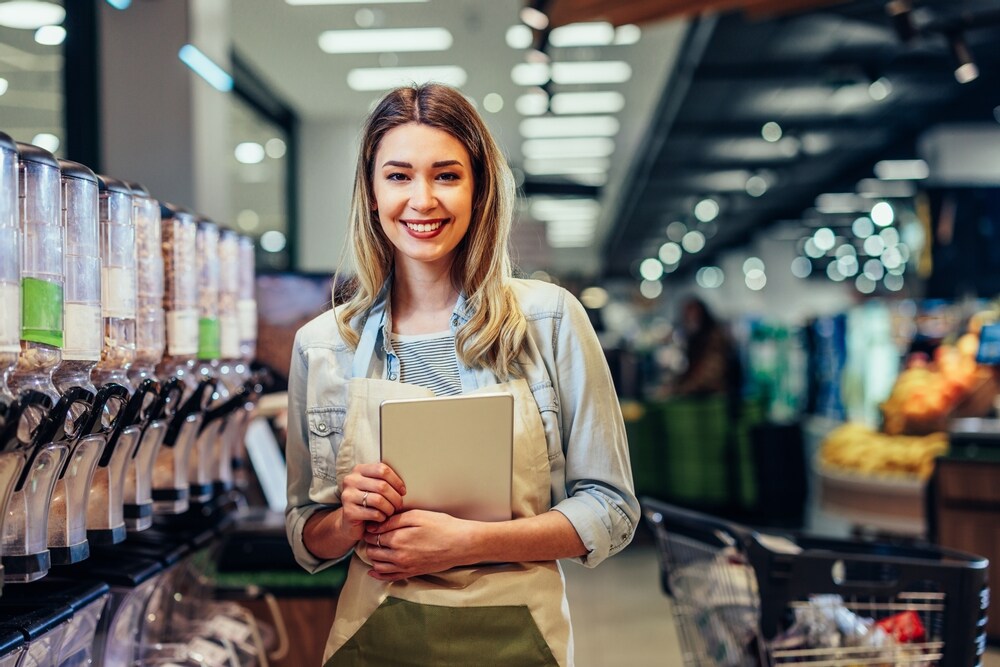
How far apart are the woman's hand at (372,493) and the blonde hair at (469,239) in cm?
28

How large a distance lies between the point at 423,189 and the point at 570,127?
9812 millimetres

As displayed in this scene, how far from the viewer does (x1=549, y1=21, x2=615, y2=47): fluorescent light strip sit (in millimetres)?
7578

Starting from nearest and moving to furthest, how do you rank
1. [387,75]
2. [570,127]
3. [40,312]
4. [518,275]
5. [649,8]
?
[40,312] → [518,275] → [649,8] → [387,75] → [570,127]

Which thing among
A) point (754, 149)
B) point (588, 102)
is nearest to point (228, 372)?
point (588, 102)

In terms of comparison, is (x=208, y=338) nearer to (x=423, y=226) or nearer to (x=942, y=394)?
(x=423, y=226)

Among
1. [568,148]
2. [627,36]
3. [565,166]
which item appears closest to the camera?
[627,36]

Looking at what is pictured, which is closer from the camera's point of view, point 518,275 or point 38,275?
point 38,275

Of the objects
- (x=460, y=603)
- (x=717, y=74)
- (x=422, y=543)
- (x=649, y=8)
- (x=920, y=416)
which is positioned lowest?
(x=920, y=416)

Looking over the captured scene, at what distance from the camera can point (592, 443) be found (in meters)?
1.79

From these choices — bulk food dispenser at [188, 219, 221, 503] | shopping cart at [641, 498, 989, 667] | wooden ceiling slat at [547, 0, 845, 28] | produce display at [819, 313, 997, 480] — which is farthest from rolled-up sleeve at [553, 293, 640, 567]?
produce display at [819, 313, 997, 480]

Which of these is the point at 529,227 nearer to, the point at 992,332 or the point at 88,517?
the point at 992,332

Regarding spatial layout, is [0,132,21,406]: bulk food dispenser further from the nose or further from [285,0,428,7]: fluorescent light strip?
[285,0,428,7]: fluorescent light strip

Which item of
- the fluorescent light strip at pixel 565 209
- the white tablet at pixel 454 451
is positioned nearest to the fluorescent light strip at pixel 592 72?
the white tablet at pixel 454 451

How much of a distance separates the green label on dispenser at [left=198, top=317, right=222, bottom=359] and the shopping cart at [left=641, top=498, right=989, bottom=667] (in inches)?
52.6
